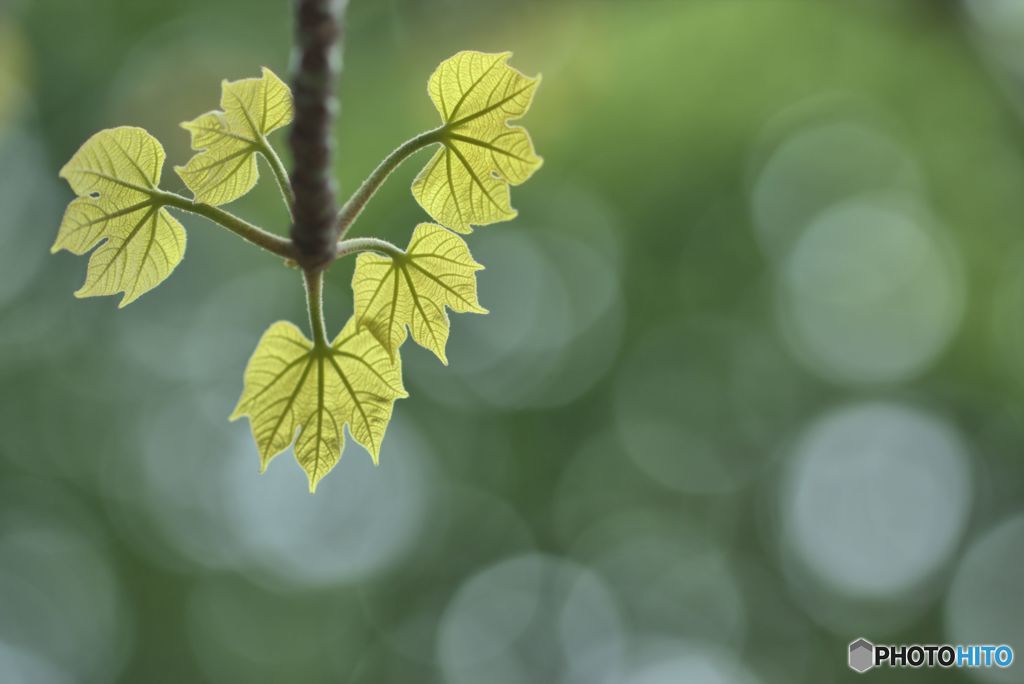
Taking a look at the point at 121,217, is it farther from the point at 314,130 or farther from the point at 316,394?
the point at 314,130

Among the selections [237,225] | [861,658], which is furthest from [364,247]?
[861,658]

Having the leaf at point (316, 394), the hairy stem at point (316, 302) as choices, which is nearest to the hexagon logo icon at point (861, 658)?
the leaf at point (316, 394)

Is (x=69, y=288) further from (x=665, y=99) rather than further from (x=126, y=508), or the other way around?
(x=665, y=99)

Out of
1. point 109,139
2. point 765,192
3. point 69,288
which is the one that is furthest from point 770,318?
point 109,139

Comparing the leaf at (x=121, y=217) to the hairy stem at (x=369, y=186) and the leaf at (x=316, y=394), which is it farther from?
the hairy stem at (x=369, y=186)

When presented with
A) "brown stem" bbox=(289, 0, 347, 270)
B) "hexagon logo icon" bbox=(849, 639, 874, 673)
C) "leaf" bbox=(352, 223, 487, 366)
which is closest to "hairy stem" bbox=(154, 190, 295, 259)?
"brown stem" bbox=(289, 0, 347, 270)
